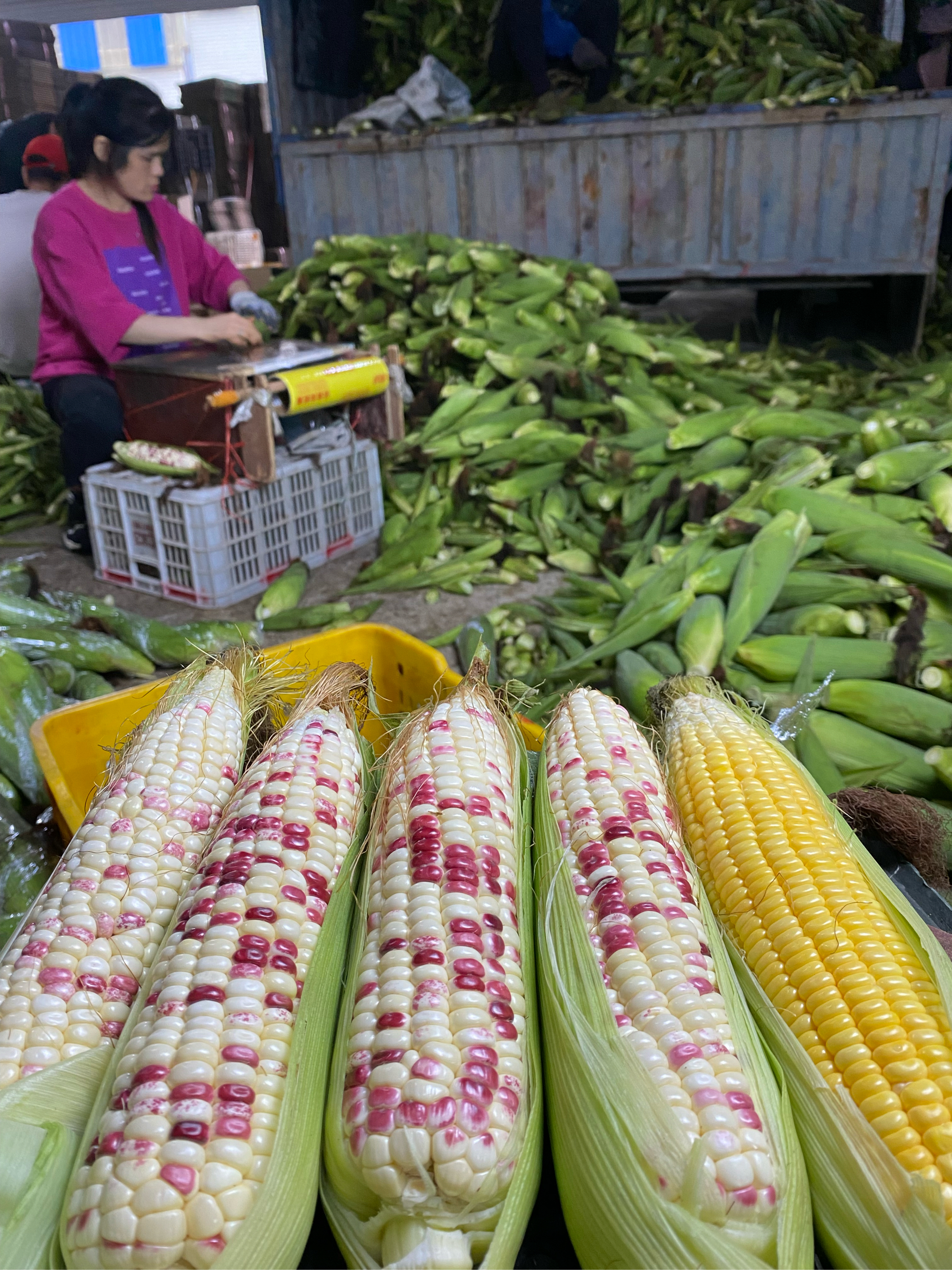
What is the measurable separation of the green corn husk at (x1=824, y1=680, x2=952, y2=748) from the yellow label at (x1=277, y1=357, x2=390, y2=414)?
2462mm

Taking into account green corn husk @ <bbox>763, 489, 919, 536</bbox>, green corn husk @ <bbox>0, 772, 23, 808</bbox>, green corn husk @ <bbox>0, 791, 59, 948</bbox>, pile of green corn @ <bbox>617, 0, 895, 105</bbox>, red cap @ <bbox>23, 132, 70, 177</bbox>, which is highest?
pile of green corn @ <bbox>617, 0, 895, 105</bbox>

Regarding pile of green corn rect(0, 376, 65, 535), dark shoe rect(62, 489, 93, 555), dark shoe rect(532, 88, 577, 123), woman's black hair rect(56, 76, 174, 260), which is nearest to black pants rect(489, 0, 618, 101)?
dark shoe rect(532, 88, 577, 123)

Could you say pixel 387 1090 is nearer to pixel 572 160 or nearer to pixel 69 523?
pixel 69 523

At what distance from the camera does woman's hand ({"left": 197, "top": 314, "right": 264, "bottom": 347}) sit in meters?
4.16

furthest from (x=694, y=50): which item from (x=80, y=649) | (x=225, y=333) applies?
(x=80, y=649)

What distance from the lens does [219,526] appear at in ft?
11.7

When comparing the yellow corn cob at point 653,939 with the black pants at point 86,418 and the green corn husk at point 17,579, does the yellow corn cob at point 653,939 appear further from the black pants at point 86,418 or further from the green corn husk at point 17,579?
the black pants at point 86,418

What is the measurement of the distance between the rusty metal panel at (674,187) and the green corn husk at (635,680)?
529 cm

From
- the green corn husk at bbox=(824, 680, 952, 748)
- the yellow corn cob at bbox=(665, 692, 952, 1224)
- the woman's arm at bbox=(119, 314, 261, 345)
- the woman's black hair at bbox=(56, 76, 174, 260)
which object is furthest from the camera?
the woman's arm at bbox=(119, 314, 261, 345)

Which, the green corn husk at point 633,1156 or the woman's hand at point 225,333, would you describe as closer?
the green corn husk at point 633,1156

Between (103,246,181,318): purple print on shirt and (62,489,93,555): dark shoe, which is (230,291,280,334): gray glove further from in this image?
(62,489,93,555): dark shoe

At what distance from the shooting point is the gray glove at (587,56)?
6.82 m

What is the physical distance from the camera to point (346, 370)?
3.89 m

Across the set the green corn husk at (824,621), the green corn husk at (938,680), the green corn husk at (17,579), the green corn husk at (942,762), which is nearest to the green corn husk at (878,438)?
the green corn husk at (824,621)
